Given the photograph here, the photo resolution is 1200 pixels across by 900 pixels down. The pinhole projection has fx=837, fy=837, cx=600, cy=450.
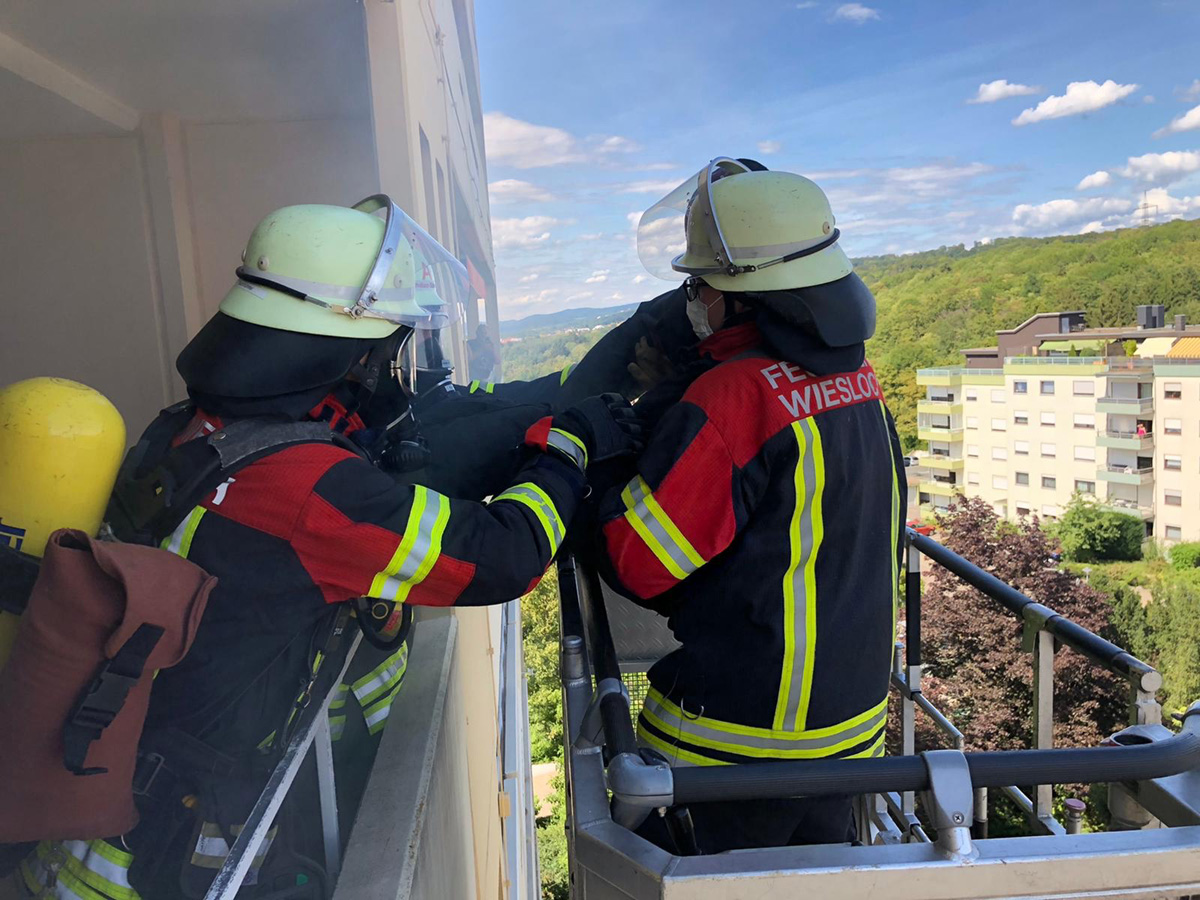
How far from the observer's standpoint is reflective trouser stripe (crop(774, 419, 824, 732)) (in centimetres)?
165

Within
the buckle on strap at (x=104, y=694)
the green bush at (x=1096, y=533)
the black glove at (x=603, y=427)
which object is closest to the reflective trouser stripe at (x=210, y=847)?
the buckle on strap at (x=104, y=694)

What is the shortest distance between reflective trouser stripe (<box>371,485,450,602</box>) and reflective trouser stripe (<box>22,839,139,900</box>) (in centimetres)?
62

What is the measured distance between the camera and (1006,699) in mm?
16953

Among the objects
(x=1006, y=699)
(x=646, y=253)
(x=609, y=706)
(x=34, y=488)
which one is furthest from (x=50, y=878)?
(x=1006, y=699)

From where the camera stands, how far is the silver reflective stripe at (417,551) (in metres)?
1.56

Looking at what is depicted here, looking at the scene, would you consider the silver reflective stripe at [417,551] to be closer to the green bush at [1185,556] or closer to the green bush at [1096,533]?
the green bush at [1096,533]

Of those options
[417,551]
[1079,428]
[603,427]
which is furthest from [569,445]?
[1079,428]

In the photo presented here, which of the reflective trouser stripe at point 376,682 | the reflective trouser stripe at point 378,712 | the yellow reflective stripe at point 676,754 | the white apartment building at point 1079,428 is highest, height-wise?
the yellow reflective stripe at point 676,754

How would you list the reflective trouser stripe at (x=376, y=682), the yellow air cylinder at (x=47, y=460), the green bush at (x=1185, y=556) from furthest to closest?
the green bush at (x=1185, y=556), the reflective trouser stripe at (x=376, y=682), the yellow air cylinder at (x=47, y=460)

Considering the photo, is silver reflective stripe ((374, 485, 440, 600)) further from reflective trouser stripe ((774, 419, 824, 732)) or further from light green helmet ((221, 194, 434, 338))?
reflective trouser stripe ((774, 419, 824, 732))

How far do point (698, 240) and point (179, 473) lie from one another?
123 cm

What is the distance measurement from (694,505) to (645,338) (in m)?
1.00

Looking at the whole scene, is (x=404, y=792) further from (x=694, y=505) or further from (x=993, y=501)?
(x=993, y=501)

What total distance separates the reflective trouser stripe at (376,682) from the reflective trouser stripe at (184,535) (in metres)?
1.00
